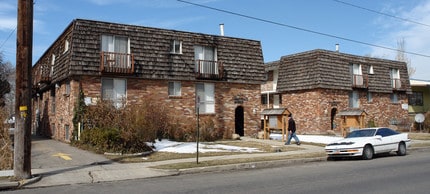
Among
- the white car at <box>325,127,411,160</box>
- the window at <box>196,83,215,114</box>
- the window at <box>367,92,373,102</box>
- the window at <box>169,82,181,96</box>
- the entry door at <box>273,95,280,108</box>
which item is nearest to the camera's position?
the white car at <box>325,127,411,160</box>

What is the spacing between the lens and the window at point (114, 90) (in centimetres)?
2362

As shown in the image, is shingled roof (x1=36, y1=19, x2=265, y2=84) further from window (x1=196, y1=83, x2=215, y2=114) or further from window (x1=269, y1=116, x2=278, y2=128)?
window (x1=269, y1=116, x2=278, y2=128)

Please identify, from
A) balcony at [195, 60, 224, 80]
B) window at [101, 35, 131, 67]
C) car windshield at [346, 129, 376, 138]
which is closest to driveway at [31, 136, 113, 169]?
window at [101, 35, 131, 67]

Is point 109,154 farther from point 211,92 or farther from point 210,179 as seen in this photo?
point 211,92

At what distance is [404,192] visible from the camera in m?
9.31

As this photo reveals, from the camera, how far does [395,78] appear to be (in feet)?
132

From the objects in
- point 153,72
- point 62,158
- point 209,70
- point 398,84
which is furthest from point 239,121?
A: point 398,84

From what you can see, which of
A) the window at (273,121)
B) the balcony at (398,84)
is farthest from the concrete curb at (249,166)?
the balcony at (398,84)

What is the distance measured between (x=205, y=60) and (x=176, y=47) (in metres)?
2.02

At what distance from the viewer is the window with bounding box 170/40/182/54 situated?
26.0 meters

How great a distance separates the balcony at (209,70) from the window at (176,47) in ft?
4.49

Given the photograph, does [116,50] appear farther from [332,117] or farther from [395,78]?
[395,78]

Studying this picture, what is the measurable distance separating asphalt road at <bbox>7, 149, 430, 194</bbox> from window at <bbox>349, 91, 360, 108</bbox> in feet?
73.3

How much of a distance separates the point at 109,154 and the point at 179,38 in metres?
10.6
